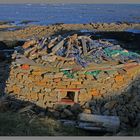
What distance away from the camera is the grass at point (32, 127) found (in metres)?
7.91

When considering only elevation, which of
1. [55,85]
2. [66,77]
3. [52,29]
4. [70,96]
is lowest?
[52,29]

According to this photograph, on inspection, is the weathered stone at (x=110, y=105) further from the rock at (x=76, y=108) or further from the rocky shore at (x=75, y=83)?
the rock at (x=76, y=108)

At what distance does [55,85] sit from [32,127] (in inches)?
66.9

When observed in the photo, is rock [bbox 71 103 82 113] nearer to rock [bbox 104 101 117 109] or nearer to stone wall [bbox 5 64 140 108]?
stone wall [bbox 5 64 140 108]

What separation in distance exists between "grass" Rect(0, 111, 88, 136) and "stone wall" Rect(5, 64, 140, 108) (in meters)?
1.06

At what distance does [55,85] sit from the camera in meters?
9.61

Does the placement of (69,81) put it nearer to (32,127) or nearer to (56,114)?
(56,114)

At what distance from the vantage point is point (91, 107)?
377 inches

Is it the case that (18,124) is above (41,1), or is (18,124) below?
below

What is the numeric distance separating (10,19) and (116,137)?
894cm

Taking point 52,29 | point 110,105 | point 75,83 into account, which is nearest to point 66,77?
point 75,83

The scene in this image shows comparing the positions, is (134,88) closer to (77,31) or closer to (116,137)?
(116,137)

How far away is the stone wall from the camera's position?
9609mm

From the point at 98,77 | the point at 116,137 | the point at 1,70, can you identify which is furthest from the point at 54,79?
the point at 1,70
